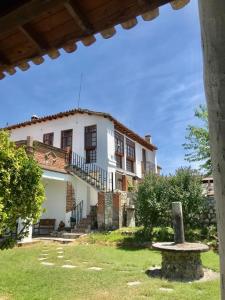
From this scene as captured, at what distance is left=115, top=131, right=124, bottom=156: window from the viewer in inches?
888

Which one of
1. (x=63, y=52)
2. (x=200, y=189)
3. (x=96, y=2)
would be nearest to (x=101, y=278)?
(x=63, y=52)

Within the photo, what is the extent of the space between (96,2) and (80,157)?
18529 mm

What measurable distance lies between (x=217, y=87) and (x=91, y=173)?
19.2m

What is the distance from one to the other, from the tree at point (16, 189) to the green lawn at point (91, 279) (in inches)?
48.8

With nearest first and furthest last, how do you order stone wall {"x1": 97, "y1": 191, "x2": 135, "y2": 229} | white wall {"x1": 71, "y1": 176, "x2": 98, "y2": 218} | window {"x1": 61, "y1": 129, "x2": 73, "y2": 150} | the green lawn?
the green lawn
stone wall {"x1": 97, "y1": 191, "x2": 135, "y2": 229}
white wall {"x1": 71, "y1": 176, "x2": 98, "y2": 218}
window {"x1": 61, "y1": 129, "x2": 73, "y2": 150}

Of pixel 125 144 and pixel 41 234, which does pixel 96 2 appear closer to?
pixel 41 234

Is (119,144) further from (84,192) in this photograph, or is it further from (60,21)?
(60,21)

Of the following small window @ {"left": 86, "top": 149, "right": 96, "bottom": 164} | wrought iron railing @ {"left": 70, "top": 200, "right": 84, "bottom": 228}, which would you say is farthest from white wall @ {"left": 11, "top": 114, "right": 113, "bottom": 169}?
wrought iron railing @ {"left": 70, "top": 200, "right": 84, "bottom": 228}

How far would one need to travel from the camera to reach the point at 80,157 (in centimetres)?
2092

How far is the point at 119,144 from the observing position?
23000 millimetres

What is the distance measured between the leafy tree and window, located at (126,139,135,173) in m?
10.5

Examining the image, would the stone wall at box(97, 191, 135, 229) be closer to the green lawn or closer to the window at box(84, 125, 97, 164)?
the window at box(84, 125, 97, 164)

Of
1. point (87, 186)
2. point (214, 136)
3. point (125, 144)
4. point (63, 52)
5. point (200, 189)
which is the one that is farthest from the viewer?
point (125, 144)

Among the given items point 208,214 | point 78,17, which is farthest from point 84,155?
point 78,17
